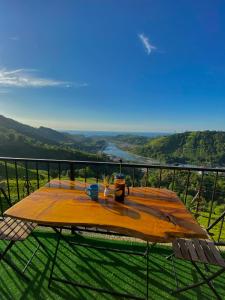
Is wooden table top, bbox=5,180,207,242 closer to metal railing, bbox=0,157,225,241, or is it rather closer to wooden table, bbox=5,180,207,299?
wooden table, bbox=5,180,207,299

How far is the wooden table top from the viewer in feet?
4.68

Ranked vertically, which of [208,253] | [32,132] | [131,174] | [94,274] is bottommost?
[32,132]

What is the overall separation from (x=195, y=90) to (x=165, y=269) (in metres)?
18.9

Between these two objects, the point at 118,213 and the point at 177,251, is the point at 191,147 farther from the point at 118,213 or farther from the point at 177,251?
the point at 118,213

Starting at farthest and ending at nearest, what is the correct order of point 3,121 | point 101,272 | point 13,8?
point 3,121 → point 13,8 → point 101,272

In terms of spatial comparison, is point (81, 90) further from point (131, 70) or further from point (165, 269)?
point (165, 269)

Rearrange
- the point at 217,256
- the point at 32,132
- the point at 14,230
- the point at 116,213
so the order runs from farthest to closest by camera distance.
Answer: the point at 32,132
the point at 14,230
the point at 217,256
the point at 116,213

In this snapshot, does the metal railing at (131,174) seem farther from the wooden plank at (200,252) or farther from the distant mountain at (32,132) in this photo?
the distant mountain at (32,132)

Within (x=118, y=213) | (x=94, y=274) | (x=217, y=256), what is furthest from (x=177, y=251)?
(x=94, y=274)

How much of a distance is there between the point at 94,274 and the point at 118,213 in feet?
3.67

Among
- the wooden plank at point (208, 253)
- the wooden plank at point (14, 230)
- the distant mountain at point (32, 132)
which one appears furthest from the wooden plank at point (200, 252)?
the distant mountain at point (32, 132)

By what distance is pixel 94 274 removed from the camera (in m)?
2.33

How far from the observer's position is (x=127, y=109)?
128 ft

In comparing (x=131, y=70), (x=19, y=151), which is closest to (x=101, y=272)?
(x=131, y=70)
